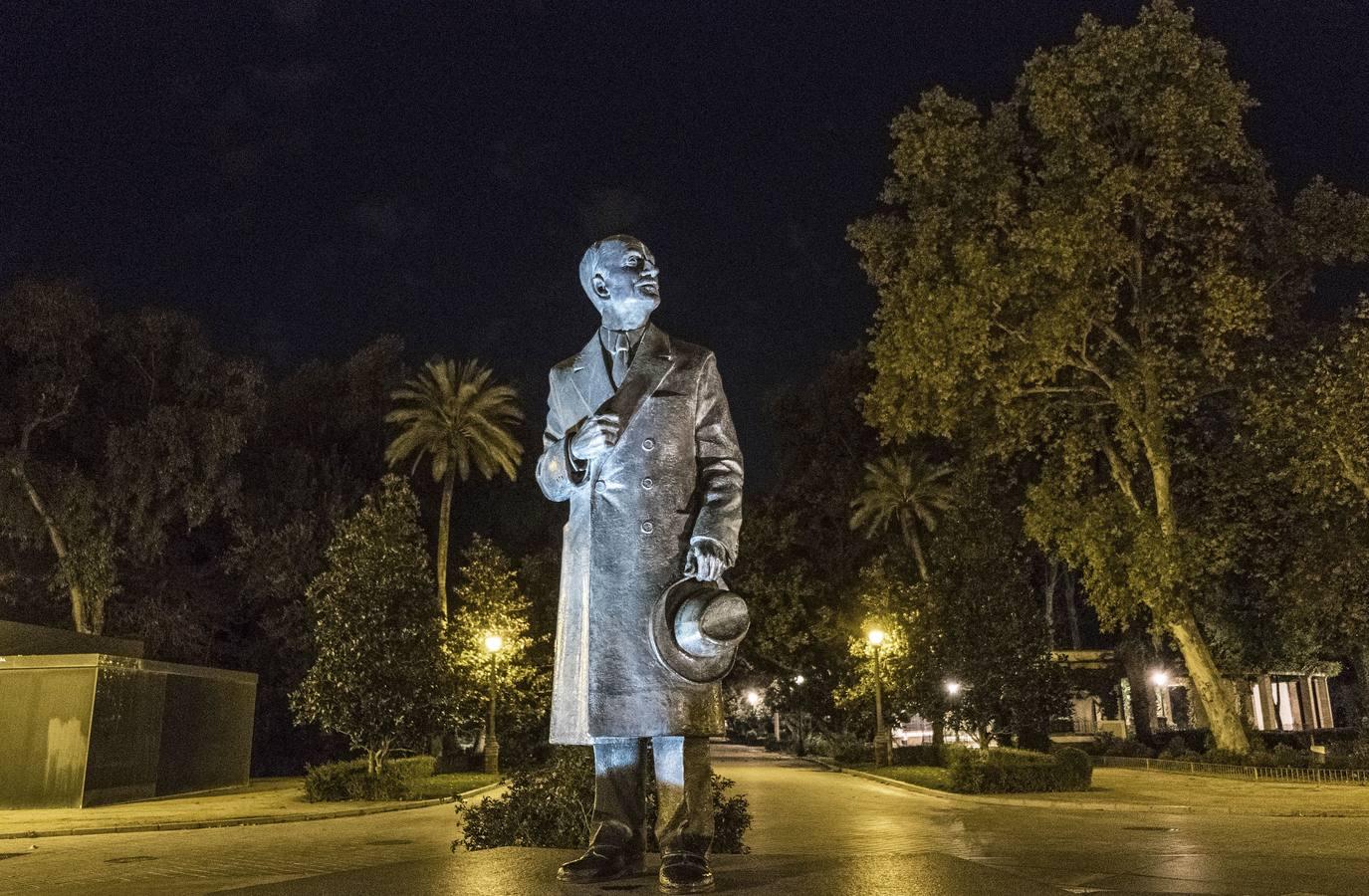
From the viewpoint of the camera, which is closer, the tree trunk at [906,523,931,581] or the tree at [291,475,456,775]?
the tree at [291,475,456,775]

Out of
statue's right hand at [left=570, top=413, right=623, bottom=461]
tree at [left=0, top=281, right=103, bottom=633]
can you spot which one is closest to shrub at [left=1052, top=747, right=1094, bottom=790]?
statue's right hand at [left=570, top=413, right=623, bottom=461]

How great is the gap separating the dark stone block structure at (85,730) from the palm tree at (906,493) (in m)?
25.3

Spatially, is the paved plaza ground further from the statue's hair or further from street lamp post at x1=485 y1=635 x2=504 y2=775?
street lamp post at x1=485 y1=635 x2=504 y2=775

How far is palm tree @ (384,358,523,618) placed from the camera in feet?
122

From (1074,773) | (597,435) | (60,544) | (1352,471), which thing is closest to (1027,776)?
(1074,773)

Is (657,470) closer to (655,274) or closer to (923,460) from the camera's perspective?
(655,274)

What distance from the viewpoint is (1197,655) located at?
29.2 meters

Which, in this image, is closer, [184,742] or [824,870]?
[824,870]

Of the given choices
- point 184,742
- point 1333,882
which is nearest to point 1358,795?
point 1333,882

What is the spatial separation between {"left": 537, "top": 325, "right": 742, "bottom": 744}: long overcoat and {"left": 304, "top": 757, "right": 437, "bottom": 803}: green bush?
21.7 m

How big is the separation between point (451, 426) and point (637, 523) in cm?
3291

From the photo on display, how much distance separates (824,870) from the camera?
555 centimetres

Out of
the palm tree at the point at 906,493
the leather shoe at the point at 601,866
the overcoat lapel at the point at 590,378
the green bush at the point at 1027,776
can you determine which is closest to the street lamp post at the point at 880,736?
the palm tree at the point at 906,493

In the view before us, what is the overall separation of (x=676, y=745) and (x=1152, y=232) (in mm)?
25023
